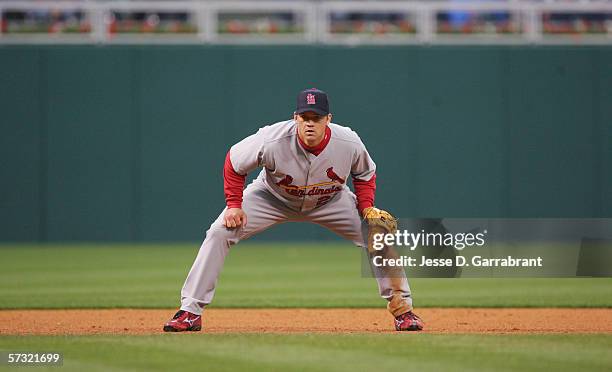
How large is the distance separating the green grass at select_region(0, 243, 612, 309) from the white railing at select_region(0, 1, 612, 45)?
3233 millimetres

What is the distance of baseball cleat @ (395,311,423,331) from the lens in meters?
6.69

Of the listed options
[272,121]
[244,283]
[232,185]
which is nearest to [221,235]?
[232,185]

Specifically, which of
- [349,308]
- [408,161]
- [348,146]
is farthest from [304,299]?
[408,161]

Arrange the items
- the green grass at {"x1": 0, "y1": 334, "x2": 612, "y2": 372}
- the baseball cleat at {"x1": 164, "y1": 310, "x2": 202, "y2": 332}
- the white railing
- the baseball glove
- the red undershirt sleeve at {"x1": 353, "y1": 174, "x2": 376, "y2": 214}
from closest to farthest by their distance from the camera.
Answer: the green grass at {"x1": 0, "y1": 334, "x2": 612, "y2": 372}
the baseball cleat at {"x1": 164, "y1": 310, "x2": 202, "y2": 332}
the baseball glove
the red undershirt sleeve at {"x1": 353, "y1": 174, "x2": 376, "y2": 214}
the white railing

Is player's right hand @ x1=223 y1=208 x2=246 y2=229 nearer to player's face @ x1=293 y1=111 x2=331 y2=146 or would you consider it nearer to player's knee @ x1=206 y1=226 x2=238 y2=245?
player's knee @ x1=206 y1=226 x2=238 y2=245

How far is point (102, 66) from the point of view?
1527cm

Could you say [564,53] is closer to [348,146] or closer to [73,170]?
[73,170]

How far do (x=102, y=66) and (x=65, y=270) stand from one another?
4361 millimetres

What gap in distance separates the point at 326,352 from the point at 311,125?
1.56 metres

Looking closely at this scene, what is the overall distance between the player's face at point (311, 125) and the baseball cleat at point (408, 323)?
1.27m

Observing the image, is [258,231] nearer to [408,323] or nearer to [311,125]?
[311,125]

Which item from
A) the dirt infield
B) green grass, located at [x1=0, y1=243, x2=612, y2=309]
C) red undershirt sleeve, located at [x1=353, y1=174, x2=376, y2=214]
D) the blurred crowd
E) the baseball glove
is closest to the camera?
the baseball glove

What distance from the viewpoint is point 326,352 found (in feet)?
18.1

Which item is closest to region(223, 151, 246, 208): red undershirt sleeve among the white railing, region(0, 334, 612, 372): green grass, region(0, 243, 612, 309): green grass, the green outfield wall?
region(0, 334, 612, 372): green grass
